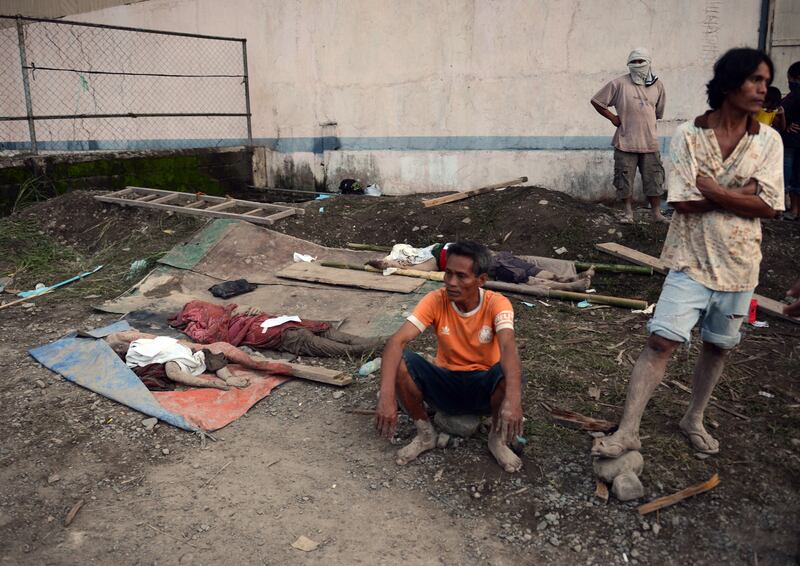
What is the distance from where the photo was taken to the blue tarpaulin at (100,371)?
407cm

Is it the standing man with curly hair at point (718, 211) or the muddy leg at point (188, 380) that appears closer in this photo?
the standing man with curly hair at point (718, 211)

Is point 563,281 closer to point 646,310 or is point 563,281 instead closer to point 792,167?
point 646,310

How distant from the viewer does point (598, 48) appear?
357 inches

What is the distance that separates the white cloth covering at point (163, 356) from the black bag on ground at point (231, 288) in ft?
5.47

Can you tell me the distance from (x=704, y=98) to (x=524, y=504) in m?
7.22

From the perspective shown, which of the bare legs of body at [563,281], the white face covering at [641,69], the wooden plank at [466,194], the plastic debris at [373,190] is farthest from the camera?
the plastic debris at [373,190]

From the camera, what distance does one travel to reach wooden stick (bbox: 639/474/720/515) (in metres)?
2.95

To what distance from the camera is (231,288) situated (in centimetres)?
639

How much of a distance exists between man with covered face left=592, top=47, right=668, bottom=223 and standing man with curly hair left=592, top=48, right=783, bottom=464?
4.52 metres

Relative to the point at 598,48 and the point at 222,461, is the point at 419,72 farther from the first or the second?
the point at 222,461

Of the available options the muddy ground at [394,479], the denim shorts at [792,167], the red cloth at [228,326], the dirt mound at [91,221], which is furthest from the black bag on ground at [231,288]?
the denim shorts at [792,167]

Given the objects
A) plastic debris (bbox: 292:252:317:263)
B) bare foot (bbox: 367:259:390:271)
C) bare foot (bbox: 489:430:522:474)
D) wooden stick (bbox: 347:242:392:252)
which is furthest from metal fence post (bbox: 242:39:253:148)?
bare foot (bbox: 489:430:522:474)

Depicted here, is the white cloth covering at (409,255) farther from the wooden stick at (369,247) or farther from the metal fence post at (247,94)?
the metal fence post at (247,94)

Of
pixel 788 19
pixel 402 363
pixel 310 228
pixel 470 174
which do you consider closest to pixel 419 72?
pixel 470 174
